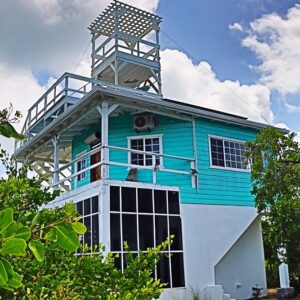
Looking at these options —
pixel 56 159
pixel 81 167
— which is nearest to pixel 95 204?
pixel 56 159

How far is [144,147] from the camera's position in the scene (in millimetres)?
11852

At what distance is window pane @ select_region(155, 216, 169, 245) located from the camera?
9.77 m

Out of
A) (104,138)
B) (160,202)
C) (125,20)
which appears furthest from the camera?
(125,20)

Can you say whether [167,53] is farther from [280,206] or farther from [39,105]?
[280,206]

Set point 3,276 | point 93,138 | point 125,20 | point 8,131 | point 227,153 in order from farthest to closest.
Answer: point 125,20, point 93,138, point 227,153, point 8,131, point 3,276

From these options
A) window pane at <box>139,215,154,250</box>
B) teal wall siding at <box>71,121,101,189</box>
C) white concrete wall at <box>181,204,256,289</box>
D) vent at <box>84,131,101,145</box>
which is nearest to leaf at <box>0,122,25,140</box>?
window pane at <box>139,215,154,250</box>

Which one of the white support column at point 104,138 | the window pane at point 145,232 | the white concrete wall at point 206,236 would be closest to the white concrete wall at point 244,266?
the white concrete wall at point 206,236

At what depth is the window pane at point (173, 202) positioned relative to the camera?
10.2 m

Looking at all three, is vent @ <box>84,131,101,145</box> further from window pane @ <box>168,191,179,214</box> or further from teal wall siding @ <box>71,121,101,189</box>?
window pane @ <box>168,191,179,214</box>

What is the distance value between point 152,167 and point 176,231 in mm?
1755

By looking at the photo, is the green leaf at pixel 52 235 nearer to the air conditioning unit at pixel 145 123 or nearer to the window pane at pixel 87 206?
the window pane at pixel 87 206

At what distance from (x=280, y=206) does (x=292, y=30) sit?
15.1ft

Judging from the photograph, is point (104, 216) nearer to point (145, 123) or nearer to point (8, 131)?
point (145, 123)

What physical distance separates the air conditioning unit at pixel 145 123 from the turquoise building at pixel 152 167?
0.03m
